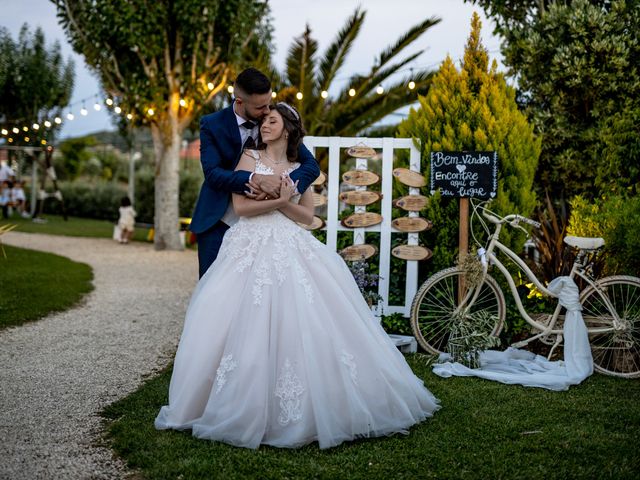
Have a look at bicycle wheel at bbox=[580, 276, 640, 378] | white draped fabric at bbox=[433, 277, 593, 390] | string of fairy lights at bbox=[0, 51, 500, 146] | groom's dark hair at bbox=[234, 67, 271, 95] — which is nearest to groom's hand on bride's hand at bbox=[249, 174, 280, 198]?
groom's dark hair at bbox=[234, 67, 271, 95]

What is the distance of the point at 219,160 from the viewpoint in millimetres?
4191

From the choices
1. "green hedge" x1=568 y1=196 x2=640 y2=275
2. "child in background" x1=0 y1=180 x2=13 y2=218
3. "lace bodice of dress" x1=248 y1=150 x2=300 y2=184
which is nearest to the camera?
"lace bodice of dress" x1=248 y1=150 x2=300 y2=184

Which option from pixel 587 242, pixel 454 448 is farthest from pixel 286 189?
pixel 587 242

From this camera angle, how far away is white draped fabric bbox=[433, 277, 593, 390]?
4.99 m

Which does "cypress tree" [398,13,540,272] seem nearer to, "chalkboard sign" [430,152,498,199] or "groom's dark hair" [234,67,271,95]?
"chalkboard sign" [430,152,498,199]

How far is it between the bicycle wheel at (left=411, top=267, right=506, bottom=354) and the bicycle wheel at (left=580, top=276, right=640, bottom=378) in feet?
2.32

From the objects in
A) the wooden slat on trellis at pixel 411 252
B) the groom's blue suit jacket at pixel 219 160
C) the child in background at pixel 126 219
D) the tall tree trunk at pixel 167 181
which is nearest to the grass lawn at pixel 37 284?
the tall tree trunk at pixel 167 181

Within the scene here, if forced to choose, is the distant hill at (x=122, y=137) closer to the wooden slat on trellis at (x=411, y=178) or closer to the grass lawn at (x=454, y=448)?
the wooden slat on trellis at (x=411, y=178)

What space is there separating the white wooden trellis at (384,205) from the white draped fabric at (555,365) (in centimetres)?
87

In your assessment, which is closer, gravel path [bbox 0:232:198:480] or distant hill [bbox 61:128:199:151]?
gravel path [bbox 0:232:198:480]

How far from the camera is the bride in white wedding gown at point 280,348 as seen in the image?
11.6 feet

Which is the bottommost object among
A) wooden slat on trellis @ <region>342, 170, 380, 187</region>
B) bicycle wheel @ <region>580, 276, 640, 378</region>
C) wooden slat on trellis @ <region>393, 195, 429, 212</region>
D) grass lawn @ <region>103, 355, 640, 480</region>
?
grass lawn @ <region>103, 355, 640, 480</region>

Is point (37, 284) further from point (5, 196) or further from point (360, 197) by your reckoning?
point (5, 196)

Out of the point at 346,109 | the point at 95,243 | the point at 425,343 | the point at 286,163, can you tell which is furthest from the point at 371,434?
the point at 95,243
